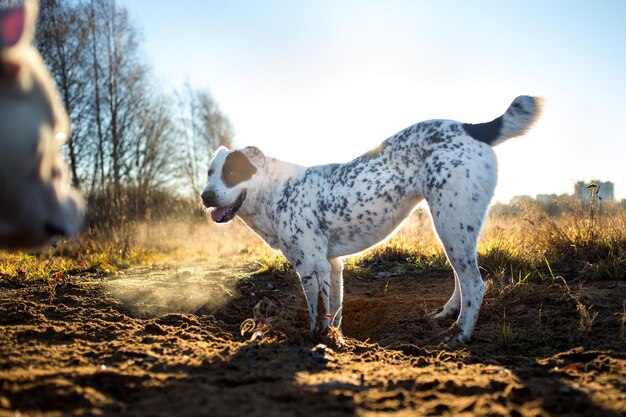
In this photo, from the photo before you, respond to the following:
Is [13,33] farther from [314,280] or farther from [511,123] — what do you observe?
[511,123]

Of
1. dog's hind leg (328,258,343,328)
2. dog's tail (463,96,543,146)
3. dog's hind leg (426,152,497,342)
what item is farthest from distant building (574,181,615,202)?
dog's hind leg (328,258,343,328)

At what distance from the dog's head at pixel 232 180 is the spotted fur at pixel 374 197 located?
12 millimetres

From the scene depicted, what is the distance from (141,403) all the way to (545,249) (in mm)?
6532

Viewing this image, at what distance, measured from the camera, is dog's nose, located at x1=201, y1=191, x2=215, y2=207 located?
17.0ft

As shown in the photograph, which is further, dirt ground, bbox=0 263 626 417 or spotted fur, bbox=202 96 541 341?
spotted fur, bbox=202 96 541 341

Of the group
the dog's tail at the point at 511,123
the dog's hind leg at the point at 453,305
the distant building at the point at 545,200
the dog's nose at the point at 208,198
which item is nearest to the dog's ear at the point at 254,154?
the dog's nose at the point at 208,198

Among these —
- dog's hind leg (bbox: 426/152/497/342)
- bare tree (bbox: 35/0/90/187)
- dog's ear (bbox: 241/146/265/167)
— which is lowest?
dog's hind leg (bbox: 426/152/497/342)

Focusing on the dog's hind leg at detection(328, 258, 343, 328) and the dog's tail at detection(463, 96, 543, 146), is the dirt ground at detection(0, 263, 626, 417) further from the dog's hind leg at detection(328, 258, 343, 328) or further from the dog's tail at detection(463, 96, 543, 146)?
the dog's tail at detection(463, 96, 543, 146)

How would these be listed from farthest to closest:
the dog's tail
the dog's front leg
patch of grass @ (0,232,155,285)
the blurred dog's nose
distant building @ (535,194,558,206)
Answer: distant building @ (535,194,558,206)
patch of grass @ (0,232,155,285)
the dog's tail
the dog's front leg
the blurred dog's nose

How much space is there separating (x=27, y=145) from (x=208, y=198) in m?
3.37

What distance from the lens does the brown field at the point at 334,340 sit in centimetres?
213

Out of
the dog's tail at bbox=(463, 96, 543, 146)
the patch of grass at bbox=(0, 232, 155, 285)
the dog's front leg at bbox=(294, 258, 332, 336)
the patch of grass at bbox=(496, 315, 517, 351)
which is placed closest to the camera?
the patch of grass at bbox=(496, 315, 517, 351)

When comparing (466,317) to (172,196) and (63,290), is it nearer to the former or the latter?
(63,290)

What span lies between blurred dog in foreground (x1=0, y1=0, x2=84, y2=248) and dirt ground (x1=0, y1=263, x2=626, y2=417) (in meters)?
0.70
